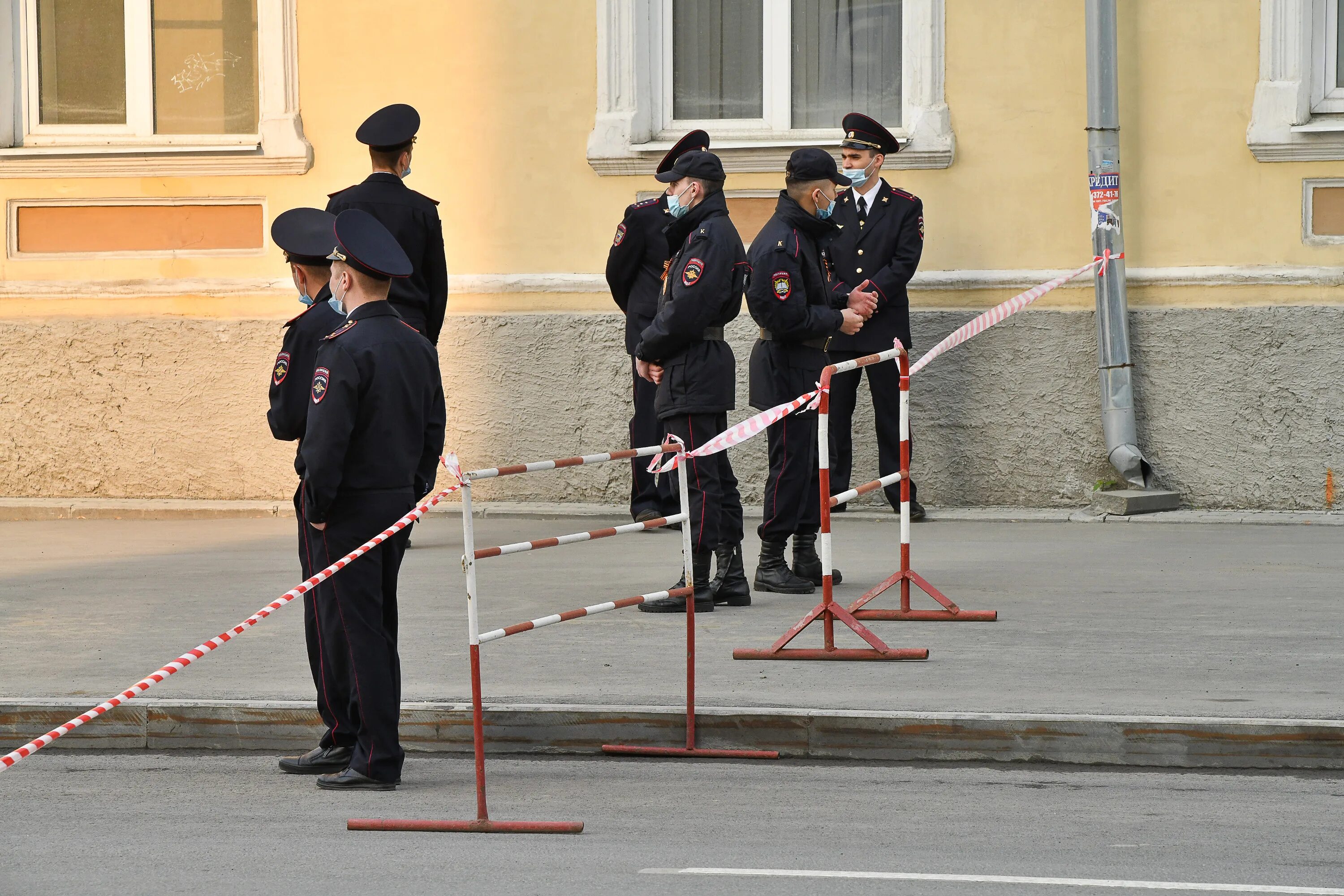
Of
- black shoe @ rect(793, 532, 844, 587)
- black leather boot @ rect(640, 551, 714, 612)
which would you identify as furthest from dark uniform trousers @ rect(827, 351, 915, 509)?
black leather boot @ rect(640, 551, 714, 612)

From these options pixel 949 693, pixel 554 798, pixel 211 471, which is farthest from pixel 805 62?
pixel 554 798

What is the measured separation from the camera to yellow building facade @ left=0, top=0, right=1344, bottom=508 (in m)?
10.9

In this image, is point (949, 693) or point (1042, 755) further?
point (949, 693)

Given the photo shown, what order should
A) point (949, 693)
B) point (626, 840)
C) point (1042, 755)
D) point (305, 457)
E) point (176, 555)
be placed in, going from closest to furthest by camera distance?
point (626, 840) → point (305, 457) → point (1042, 755) → point (949, 693) → point (176, 555)

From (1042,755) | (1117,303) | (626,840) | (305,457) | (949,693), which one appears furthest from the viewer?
(1117,303)

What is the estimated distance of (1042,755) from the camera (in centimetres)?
592

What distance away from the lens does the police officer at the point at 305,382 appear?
19.2ft

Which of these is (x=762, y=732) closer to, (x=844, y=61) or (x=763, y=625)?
(x=763, y=625)

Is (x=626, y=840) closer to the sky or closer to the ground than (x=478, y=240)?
closer to the ground

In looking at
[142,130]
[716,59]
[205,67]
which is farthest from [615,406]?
[142,130]

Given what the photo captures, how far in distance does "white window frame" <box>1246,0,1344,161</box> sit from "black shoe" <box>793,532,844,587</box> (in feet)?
14.1

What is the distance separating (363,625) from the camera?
221 inches

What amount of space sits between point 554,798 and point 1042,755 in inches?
66.1

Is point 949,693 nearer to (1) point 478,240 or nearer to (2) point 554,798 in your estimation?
(2) point 554,798
